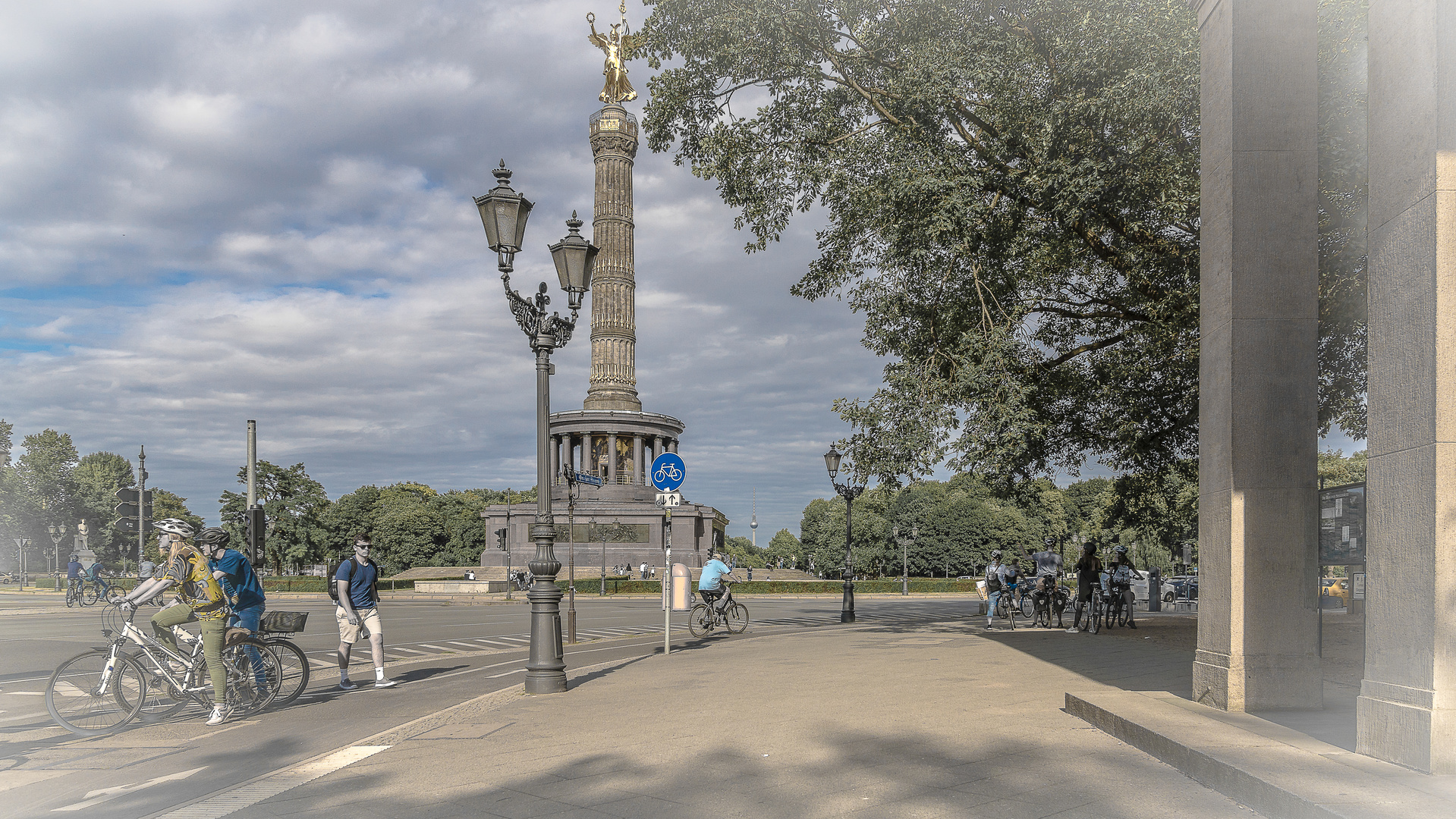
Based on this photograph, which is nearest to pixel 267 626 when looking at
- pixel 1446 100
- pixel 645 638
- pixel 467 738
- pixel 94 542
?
pixel 467 738

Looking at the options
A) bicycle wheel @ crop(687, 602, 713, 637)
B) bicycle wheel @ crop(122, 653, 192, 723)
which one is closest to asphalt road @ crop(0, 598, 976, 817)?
bicycle wheel @ crop(122, 653, 192, 723)

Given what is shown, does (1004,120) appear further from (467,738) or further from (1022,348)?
(467,738)

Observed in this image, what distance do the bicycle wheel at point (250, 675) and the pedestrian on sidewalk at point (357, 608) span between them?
168 centimetres

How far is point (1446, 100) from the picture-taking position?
5492mm

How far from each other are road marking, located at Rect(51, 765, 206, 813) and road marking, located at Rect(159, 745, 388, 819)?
0.71 meters

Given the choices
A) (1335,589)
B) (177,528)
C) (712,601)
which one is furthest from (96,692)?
(1335,589)

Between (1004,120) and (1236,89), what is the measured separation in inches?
288

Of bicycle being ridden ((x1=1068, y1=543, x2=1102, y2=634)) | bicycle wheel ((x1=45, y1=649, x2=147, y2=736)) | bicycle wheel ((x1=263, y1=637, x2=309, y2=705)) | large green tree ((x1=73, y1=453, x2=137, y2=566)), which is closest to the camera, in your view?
bicycle wheel ((x1=45, y1=649, x2=147, y2=736))

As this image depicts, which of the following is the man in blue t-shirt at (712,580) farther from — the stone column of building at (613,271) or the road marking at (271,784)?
the stone column of building at (613,271)

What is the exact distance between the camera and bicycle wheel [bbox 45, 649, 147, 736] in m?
8.71

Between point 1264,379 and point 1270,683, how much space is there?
2332 mm

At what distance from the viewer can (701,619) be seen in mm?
19906

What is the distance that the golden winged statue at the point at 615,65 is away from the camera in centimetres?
6719

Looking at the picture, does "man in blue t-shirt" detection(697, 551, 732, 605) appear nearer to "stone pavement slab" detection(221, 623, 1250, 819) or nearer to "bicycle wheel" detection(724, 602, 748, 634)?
"bicycle wheel" detection(724, 602, 748, 634)
